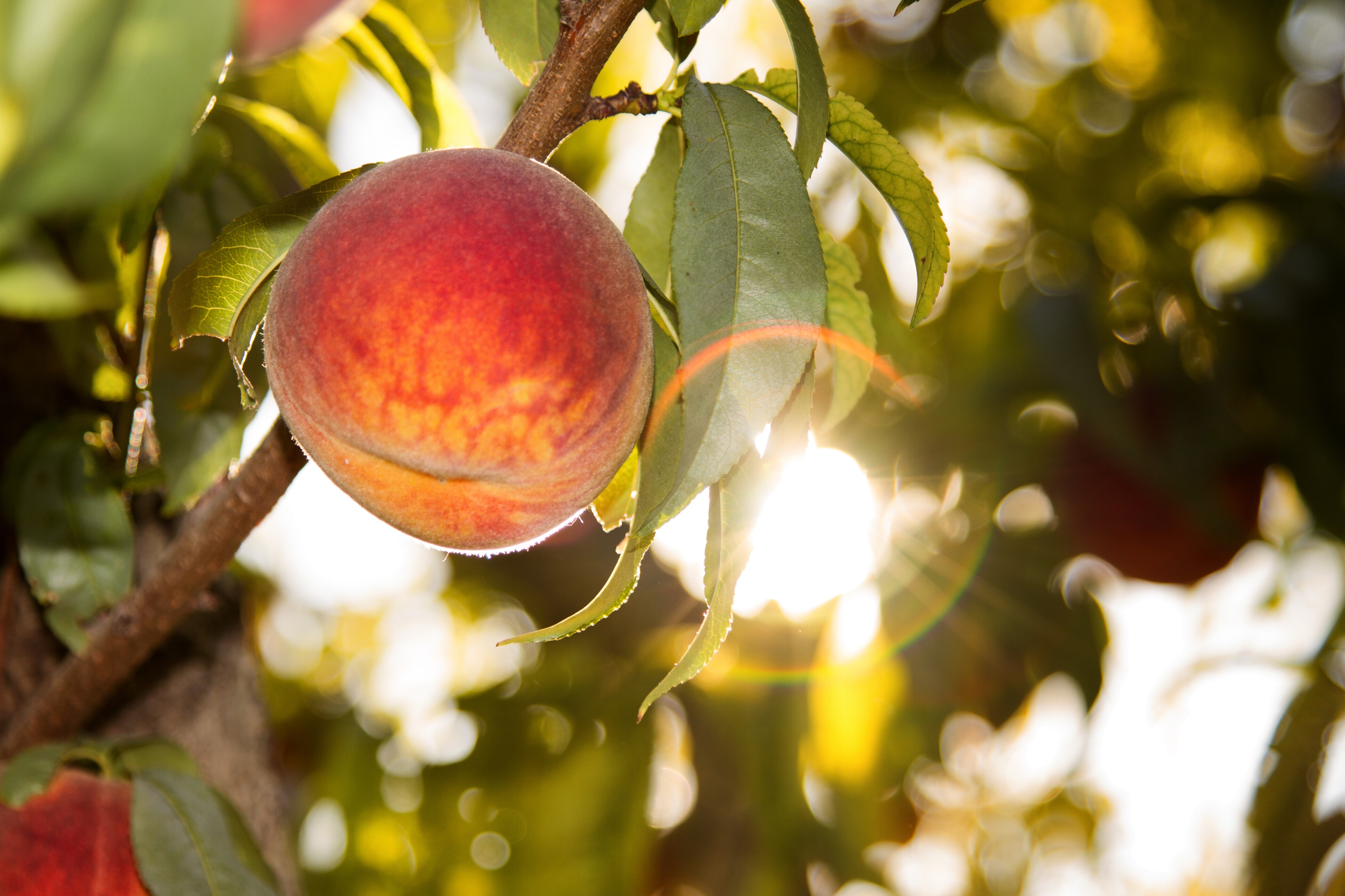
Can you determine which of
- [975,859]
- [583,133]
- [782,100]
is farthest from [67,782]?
[975,859]

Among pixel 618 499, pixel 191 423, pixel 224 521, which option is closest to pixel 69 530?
pixel 191 423

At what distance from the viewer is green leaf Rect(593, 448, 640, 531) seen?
720mm

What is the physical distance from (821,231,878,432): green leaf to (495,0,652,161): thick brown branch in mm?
259

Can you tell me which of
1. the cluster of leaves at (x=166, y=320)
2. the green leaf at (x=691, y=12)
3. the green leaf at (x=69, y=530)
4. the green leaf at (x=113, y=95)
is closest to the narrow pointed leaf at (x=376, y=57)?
the cluster of leaves at (x=166, y=320)

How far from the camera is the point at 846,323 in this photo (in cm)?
80

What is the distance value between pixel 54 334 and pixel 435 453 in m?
0.62

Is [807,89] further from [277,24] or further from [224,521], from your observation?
[224,521]

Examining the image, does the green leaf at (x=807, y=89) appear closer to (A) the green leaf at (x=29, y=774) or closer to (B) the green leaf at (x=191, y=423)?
(B) the green leaf at (x=191, y=423)

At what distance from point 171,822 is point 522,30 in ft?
2.31

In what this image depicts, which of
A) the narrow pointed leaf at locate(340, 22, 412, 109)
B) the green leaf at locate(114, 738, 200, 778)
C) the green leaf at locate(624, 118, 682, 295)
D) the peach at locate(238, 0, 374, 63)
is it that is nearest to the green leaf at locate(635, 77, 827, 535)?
the green leaf at locate(624, 118, 682, 295)

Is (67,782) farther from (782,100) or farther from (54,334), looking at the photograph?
(782,100)

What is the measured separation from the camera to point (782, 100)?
703mm

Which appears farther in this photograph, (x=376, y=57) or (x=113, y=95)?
(x=376, y=57)

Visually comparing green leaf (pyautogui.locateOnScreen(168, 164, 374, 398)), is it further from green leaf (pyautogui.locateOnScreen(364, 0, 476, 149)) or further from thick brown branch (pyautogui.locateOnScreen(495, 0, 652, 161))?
green leaf (pyautogui.locateOnScreen(364, 0, 476, 149))
